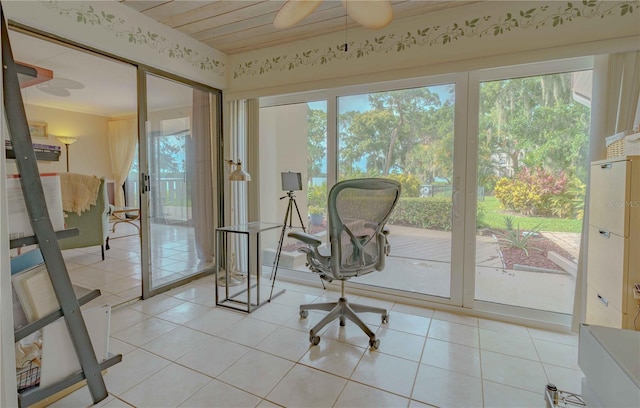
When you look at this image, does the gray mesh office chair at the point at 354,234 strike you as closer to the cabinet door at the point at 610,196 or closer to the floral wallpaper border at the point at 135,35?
the cabinet door at the point at 610,196

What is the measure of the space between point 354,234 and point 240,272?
6.37 ft

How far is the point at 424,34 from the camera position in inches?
96.7

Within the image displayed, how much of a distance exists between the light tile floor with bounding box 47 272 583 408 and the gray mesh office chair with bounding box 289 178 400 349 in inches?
8.8

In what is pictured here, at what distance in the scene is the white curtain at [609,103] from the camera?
1.90 m

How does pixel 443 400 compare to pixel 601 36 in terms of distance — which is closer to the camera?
pixel 443 400

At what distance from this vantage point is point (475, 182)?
242cm

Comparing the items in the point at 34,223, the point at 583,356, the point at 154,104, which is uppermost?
the point at 154,104

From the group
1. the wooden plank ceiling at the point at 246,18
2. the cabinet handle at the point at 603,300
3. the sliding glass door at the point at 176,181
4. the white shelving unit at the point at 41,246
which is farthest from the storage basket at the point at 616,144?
the sliding glass door at the point at 176,181

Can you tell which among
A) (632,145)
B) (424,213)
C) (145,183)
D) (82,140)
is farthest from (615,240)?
(82,140)

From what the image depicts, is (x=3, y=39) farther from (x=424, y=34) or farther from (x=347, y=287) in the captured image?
(x=347, y=287)

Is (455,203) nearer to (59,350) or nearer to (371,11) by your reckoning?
(371,11)

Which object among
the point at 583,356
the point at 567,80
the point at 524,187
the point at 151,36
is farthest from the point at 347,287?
the point at 151,36

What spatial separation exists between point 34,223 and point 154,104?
6.24 feet

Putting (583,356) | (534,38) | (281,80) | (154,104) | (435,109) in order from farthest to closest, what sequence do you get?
(281,80)
(154,104)
(435,109)
(534,38)
(583,356)
